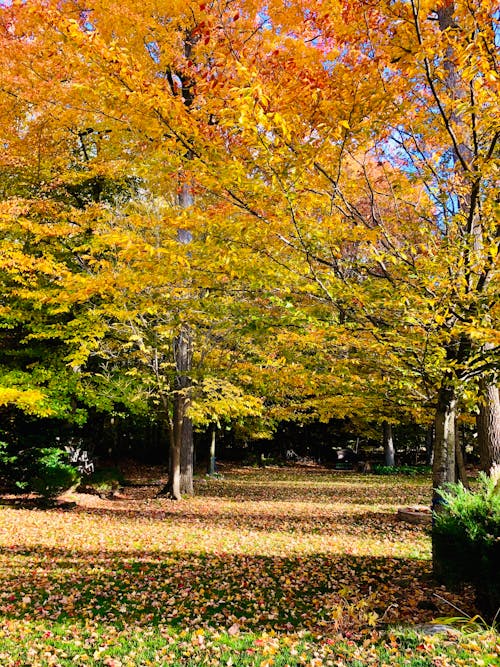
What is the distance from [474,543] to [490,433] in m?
3.10

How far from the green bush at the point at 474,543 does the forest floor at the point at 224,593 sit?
0.98ft

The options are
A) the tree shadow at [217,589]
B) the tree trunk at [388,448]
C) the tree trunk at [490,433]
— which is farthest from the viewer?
the tree trunk at [388,448]

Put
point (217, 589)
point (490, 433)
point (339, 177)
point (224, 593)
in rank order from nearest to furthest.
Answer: point (339, 177)
point (224, 593)
point (217, 589)
point (490, 433)

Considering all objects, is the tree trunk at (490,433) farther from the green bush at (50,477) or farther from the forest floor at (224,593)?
the green bush at (50,477)

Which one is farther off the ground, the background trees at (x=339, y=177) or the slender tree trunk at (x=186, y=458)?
the background trees at (x=339, y=177)

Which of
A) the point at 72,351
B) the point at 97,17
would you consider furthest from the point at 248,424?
the point at 97,17

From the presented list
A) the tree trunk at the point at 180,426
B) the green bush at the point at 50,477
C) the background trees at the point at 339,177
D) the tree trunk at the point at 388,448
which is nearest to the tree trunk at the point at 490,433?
the background trees at the point at 339,177

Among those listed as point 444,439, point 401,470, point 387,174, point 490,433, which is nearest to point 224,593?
point 444,439

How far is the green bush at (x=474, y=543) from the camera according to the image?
385 centimetres

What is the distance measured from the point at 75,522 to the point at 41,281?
5.72m

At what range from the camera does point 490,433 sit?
6680 millimetres

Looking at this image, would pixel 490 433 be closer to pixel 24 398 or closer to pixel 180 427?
pixel 180 427

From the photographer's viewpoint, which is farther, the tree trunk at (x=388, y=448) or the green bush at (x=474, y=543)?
the tree trunk at (x=388, y=448)

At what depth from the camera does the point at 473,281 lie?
4875 mm
